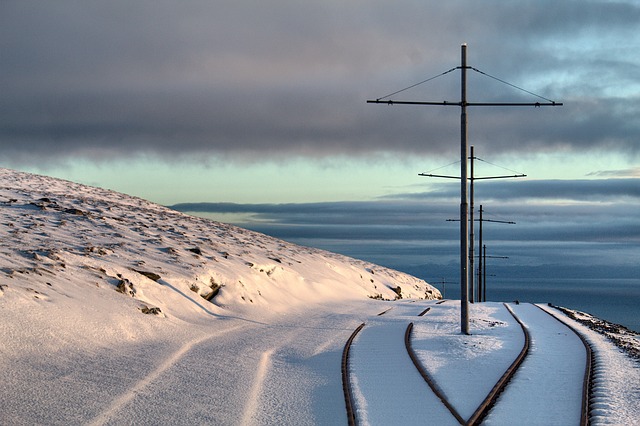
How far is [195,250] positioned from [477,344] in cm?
1636

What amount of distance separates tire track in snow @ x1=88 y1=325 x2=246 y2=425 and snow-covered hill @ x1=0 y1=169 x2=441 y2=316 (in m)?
3.19

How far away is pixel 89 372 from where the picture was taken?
545 inches

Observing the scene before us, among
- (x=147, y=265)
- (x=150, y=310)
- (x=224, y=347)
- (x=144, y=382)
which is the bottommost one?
(x=224, y=347)

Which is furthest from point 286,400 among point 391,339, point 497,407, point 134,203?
point 134,203

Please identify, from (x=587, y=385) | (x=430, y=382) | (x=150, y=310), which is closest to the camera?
(x=587, y=385)

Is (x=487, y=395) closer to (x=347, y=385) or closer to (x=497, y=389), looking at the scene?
(x=497, y=389)

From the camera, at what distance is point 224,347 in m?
17.8

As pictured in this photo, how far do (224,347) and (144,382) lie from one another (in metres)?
4.54

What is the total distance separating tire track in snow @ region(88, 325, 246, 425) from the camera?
36.4 ft

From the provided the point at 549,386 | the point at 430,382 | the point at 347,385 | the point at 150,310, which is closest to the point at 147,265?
the point at 150,310

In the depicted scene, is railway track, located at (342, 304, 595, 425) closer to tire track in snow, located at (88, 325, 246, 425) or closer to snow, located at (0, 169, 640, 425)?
snow, located at (0, 169, 640, 425)

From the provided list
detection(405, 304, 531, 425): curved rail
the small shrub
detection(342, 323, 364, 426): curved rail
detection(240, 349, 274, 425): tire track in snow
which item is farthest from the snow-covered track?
the small shrub

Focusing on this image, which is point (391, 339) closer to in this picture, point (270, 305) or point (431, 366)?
point (431, 366)

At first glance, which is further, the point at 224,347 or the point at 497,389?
the point at 224,347
